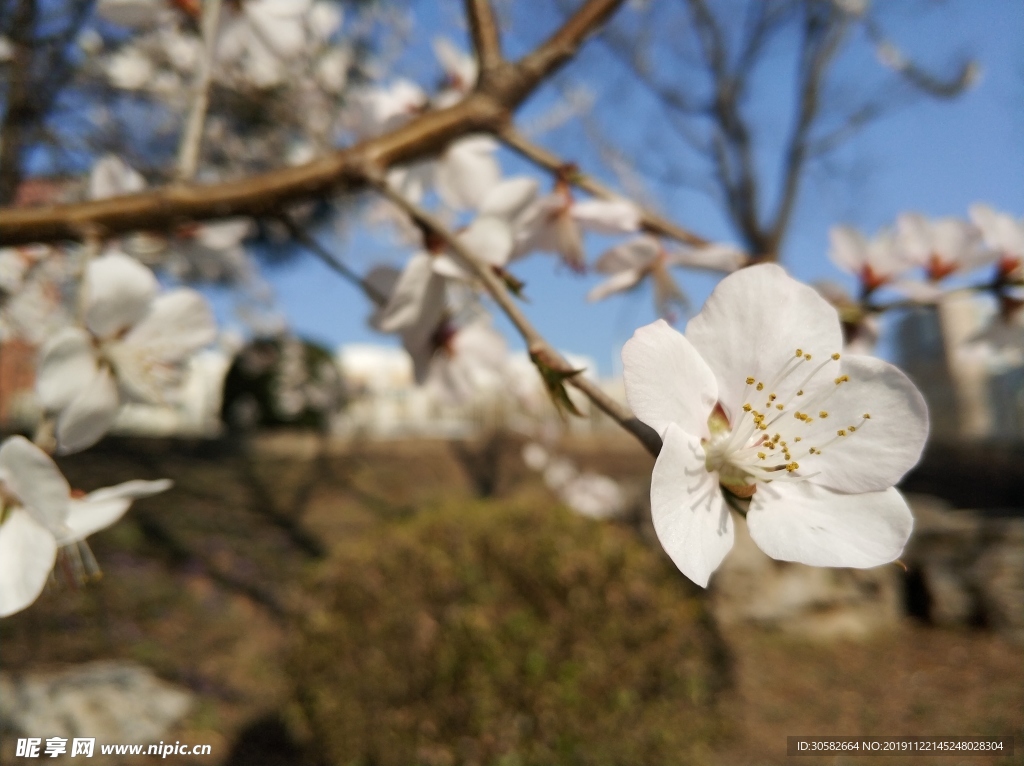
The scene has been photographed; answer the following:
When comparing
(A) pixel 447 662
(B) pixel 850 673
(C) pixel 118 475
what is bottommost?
(B) pixel 850 673

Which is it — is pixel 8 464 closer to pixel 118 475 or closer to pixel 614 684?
pixel 614 684

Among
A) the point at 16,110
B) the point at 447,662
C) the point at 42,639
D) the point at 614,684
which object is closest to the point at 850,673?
the point at 614,684

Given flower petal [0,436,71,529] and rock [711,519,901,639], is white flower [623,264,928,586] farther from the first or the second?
rock [711,519,901,639]

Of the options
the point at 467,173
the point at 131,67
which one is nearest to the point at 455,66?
the point at 467,173

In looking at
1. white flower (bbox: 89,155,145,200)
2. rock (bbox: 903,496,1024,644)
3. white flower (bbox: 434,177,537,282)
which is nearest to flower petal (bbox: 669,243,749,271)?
white flower (bbox: 434,177,537,282)

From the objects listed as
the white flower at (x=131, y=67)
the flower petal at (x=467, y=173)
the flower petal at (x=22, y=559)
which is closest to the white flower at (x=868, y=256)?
the flower petal at (x=467, y=173)

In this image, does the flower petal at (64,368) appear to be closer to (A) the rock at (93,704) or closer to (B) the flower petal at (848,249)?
(B) the flower petal at (848,249)
